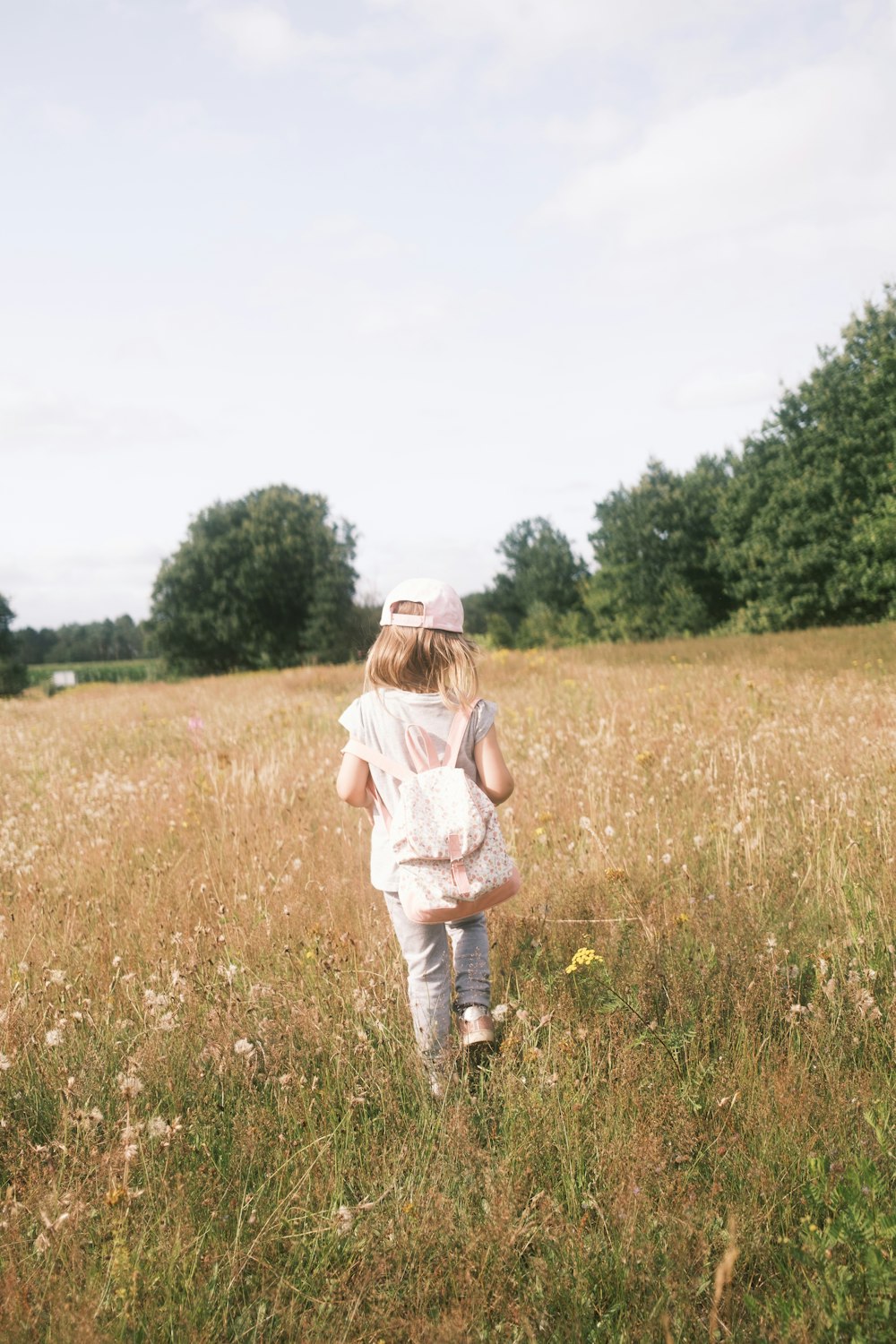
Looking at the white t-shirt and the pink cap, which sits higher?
the pink cap

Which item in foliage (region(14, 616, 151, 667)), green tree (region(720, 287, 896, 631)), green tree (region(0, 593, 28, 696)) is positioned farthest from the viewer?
foliage (region(14, 616, 151, 667))

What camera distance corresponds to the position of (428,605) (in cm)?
277

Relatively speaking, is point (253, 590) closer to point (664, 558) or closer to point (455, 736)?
point (664, 558)

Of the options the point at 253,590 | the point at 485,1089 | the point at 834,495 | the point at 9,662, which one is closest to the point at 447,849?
the point at 485,1089

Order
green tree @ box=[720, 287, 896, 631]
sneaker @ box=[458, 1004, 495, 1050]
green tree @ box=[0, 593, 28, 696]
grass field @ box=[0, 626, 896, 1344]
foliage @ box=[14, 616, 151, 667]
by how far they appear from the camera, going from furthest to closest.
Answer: foliage @ box=[14, 616, 151, 667], green tree @ box=[0, 593, 28, 696], green tree @ box=[720, 287, 896, 631], sneaker @ box=[458, 1004, 495, 1050], grass field @ box=[0, 626, 896, 1344]

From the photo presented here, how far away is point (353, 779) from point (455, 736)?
1.26 feet

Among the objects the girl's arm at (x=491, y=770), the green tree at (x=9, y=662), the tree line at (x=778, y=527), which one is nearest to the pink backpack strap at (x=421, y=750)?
the girl's arm at (x=491, y=770)

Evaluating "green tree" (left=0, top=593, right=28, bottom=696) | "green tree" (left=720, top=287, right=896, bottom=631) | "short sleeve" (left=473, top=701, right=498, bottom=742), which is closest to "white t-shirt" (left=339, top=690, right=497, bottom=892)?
"short sleeve" (left=473, top=701, right=498, bottom=742)

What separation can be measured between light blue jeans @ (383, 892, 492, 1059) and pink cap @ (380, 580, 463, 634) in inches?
36.0

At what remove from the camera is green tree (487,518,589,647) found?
207 feet

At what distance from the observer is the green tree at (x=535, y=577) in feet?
207

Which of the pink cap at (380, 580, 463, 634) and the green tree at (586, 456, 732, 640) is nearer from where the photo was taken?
the pink cap at (380, 580, 463, 634)

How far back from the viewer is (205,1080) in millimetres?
2508

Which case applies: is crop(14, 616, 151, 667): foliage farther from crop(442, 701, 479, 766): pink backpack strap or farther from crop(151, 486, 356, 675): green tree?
crop(442, 701, 479, 766): pink backpack strap
